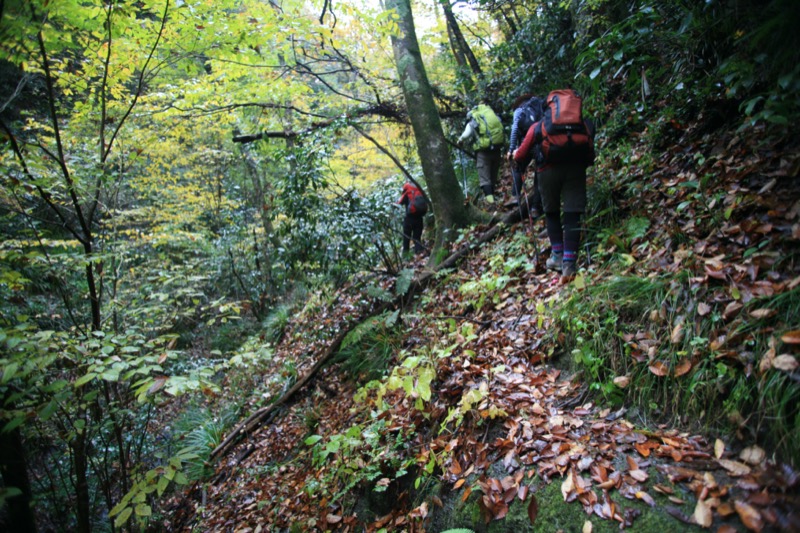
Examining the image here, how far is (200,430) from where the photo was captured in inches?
259

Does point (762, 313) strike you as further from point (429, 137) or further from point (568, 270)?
point (429, 137)

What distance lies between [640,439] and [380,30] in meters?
7.16

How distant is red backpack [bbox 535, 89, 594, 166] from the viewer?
4.08 metres

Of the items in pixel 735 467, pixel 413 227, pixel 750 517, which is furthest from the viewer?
pixel 413 227

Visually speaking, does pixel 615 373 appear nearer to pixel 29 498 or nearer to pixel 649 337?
pixel 649 337

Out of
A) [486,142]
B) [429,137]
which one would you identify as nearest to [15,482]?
[429,137]

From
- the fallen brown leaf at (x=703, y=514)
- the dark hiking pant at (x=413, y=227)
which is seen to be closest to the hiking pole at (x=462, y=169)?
the dark hiking pant at (x=413, y=227)

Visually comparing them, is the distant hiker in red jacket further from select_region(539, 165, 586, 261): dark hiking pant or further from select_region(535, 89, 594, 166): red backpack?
select_region(535, 89, 594, 166): red backpack

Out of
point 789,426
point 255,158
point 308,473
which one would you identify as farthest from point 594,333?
point 255,158

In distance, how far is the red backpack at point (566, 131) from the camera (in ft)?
13.4

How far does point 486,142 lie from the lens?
714 centimetres

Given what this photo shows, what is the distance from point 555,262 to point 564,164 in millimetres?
1120

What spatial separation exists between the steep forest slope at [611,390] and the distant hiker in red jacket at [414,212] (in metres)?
3.23

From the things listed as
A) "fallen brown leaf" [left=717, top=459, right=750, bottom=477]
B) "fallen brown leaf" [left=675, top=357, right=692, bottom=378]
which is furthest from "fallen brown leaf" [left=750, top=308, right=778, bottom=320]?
"fallen brown leaf" [left=717, top=459, right=750, bottom=477]
